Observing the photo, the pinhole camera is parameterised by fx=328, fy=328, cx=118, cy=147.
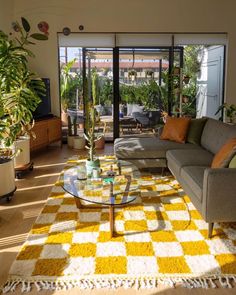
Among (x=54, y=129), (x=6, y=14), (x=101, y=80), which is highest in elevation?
(x=6, y=14)

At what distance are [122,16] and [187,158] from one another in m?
3.91

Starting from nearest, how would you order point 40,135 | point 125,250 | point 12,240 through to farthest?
point 125,250 → point 12,240 → point 40,135

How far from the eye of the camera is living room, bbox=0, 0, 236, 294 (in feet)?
7.32

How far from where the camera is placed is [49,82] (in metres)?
6.60

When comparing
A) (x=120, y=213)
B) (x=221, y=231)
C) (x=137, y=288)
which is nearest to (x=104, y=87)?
(x=120, y=213)

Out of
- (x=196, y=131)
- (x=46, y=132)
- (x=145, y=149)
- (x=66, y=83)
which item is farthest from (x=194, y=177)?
(x=66, y=83)

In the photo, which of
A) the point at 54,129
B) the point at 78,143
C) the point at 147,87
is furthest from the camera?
the point at 147,87

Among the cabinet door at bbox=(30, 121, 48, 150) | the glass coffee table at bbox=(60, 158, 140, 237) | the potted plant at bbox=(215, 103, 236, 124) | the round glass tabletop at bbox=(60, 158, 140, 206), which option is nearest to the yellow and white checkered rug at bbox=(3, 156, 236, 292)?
the glass coffee table at bbox=(60, 158, 140, 237)

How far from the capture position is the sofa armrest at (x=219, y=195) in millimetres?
2596

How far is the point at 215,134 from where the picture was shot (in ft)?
13.6

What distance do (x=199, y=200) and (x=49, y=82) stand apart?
4.65m

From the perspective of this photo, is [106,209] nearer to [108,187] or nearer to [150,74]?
[108,187]

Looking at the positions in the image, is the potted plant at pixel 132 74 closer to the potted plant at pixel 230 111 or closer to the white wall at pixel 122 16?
the white wall at pixel 122 16

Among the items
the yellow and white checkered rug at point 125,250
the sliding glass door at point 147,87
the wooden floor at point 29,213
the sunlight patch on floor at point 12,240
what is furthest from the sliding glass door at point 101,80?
the sunlight patch on floor at point 12,240
